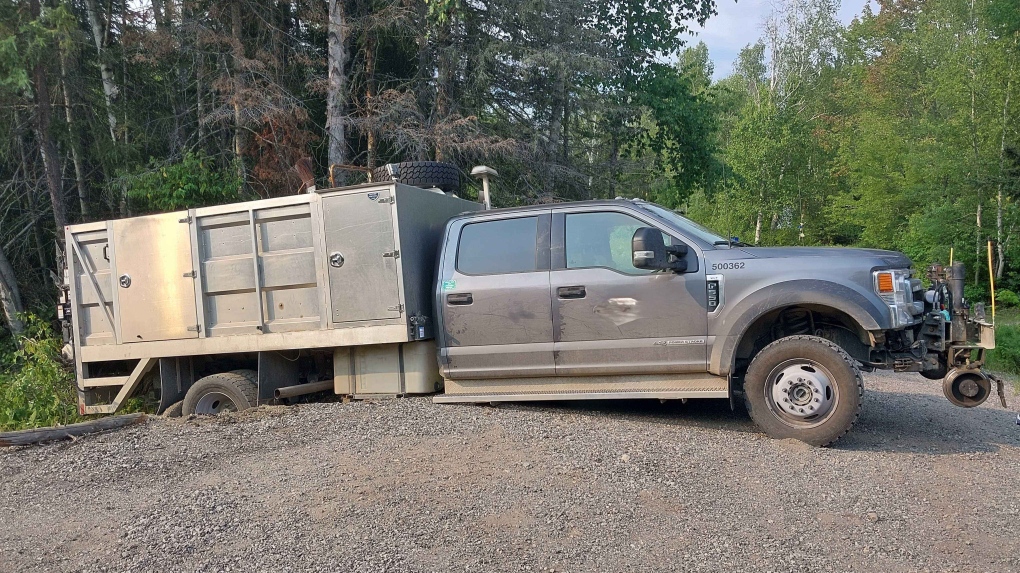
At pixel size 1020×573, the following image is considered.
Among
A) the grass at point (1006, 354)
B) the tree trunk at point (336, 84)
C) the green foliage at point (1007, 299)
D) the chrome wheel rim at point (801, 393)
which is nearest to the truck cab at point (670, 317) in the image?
the chrome wheel rim at point (801, 393)

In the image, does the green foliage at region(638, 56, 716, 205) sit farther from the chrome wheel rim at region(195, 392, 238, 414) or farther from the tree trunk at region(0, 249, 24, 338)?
the tree trunk at region(0, 249, 24, 338)

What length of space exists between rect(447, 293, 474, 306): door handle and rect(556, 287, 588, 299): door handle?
2.74 feet

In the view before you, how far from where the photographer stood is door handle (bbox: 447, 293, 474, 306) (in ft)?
22.2

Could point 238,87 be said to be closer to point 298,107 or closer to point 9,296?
point 298,107

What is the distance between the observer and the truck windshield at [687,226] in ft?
20.6

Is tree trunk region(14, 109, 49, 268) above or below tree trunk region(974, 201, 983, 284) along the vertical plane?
above

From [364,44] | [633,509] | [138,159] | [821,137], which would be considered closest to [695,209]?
[821,137]

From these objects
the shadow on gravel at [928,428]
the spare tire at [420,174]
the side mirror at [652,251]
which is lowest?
the shadow on gravel at [928,428]

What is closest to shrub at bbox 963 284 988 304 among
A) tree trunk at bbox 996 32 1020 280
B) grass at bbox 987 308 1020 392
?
tree trunk at bbox 996 32 1020 280

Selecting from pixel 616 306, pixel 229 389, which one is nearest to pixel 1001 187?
pixel 616 306

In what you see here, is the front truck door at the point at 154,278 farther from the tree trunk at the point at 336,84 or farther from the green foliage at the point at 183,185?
the tree trunk at the point at 336,84

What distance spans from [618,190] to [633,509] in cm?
1439

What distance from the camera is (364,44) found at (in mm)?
14664

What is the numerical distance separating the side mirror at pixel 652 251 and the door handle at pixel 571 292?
0.58 m
